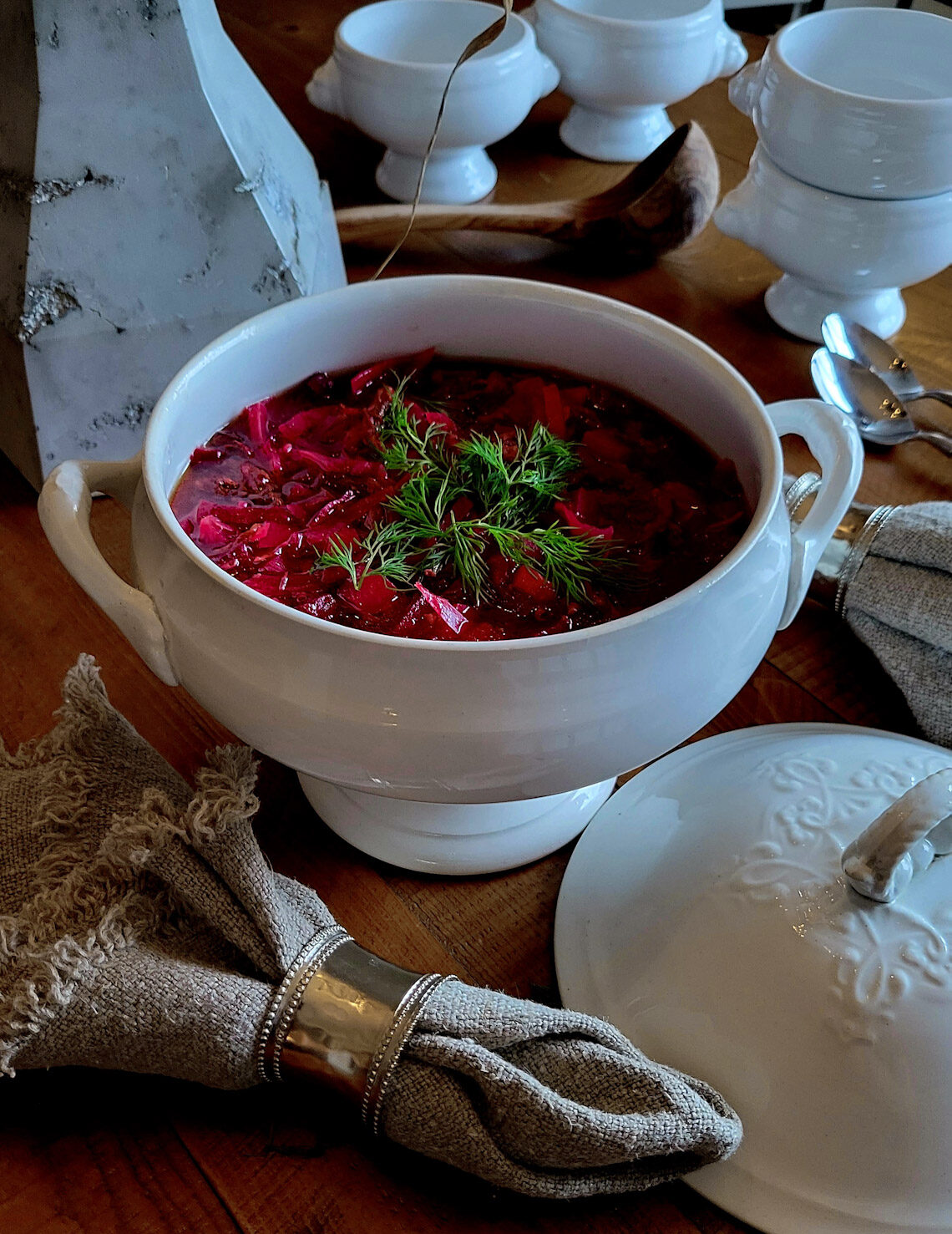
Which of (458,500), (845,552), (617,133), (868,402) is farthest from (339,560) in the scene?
(617,133)

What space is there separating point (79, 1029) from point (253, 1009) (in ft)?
0.22

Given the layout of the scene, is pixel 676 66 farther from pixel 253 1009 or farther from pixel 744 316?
pixel 253 1009

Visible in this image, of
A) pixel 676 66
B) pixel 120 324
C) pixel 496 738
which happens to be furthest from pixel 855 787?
pixel 676 66

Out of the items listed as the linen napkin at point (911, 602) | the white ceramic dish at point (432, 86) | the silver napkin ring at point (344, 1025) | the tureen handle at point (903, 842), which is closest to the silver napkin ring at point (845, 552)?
the linen napkin at point (911, 602)

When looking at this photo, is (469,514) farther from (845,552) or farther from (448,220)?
(448,220)

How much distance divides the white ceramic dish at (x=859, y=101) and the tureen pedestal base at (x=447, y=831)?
1.65 ft

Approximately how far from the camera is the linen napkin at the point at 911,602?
62 cm

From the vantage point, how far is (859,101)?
29.7 inches

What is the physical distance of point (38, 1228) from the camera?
43 centimetres

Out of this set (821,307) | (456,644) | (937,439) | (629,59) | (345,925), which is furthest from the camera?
(629,59)

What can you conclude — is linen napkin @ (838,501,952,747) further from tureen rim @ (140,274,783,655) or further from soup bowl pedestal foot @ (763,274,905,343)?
soup bowl pedestal foot @ (763,274,905,343)

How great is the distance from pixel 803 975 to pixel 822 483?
9.2 inches

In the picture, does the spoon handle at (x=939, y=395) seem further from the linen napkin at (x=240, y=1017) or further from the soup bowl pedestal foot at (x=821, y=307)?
the linen napkin at (x=240, y=1017)

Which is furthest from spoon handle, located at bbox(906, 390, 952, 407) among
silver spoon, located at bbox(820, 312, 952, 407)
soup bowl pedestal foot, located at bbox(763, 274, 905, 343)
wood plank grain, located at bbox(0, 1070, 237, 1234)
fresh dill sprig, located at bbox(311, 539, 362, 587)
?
wood plank grain, located at bbox(0, 1070, 237, 1234)
